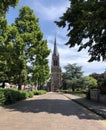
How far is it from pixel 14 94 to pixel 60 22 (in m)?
10.8

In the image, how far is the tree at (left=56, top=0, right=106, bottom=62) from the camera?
898 inches

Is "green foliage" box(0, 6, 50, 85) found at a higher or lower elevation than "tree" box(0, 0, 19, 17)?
higher

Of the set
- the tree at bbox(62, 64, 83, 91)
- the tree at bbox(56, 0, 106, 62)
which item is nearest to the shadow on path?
the tree at bbox(56, 0, 106, 62)

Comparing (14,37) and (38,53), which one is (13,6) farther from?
(38,53)

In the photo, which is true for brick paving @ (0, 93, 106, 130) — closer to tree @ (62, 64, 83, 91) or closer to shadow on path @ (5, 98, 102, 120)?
shadow on path @ (5, 98, 102, 120)

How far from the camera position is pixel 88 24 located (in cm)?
2292

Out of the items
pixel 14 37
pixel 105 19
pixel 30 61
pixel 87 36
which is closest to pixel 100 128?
pixel 105 19

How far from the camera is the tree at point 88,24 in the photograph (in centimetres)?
2280

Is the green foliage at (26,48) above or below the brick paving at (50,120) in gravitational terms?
above

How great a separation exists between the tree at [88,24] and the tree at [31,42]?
14.3 meters

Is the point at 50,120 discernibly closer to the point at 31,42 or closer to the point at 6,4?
the point at 6,4

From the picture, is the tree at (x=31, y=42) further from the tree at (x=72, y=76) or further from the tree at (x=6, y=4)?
the tree at (x=72, y=76)

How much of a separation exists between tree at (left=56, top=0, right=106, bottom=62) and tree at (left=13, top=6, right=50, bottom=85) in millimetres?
14335

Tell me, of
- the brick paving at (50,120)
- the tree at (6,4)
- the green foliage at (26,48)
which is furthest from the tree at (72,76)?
the tree at (6,4)
